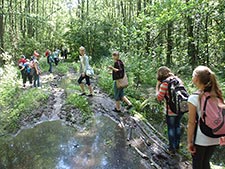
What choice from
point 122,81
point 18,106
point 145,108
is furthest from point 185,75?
point 18,106

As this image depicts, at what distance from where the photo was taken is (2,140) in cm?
784

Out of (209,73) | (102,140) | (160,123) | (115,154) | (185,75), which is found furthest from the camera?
(185,75)

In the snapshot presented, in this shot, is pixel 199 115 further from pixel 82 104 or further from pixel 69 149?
pixel 82 104

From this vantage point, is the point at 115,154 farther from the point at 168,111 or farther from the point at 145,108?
the point at 145,108

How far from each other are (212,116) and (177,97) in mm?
2046

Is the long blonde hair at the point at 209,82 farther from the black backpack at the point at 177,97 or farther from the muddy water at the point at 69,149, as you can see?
the muddy water at the point at 69,149

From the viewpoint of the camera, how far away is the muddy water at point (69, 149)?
6016mm

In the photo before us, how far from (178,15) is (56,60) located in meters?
16.0

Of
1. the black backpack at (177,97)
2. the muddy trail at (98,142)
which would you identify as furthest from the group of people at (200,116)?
the muddy trail at (98,142)

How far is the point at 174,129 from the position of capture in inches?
242

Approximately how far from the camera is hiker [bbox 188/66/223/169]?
3691mm

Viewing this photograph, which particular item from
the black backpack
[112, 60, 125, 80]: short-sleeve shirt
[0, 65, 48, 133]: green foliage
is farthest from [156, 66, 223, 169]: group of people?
[0, 65, 48, 133]: green foliage

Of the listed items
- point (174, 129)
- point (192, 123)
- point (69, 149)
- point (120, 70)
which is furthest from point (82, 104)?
point (192, 123)

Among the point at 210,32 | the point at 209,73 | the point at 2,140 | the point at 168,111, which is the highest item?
the point at 210,32
